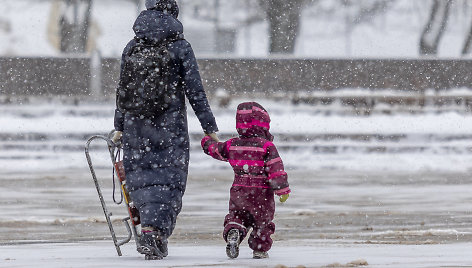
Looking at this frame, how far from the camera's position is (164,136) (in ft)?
22.7

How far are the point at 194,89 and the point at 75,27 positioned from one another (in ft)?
96.5

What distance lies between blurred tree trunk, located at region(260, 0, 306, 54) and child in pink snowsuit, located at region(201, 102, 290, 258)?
28555 millimetres

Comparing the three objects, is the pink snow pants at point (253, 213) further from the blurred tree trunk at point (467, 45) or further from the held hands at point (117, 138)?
the blurred tree trunk at point (467, 45)

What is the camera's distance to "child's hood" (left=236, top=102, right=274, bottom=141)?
6852mm

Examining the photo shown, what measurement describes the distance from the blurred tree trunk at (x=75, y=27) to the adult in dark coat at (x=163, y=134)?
93.0ft

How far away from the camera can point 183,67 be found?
6.90 metres

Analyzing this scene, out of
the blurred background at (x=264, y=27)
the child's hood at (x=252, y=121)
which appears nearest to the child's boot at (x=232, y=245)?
the child's hood at (x=252, y=121)

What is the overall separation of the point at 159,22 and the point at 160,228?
44.1 inches

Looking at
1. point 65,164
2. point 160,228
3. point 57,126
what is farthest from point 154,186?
point 57,126

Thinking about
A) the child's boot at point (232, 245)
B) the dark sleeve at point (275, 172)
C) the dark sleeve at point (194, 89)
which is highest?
the dark sleeve at point (194, 89)

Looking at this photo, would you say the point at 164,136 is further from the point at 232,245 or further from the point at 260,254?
the point at 260,254

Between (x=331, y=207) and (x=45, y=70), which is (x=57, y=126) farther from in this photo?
(x=331, y=207)

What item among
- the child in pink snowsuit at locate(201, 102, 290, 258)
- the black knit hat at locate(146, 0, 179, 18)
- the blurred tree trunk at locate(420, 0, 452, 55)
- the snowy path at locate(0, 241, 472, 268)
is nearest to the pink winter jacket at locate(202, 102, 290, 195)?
the child in pink snowsuit at locate(201, 102, 290, 258)

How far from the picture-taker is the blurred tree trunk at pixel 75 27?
1391 inches
